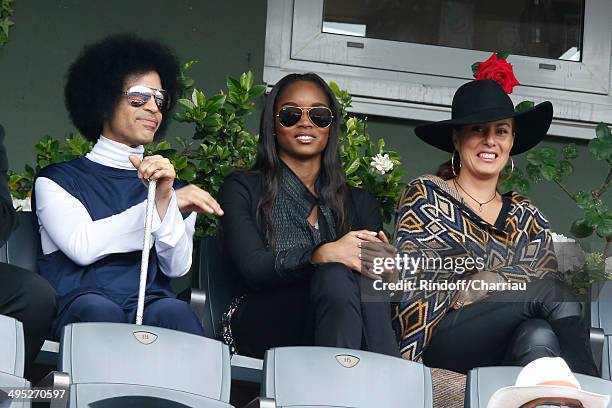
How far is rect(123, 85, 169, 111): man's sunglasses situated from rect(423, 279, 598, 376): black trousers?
1.26 metres

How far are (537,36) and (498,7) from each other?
236 mm

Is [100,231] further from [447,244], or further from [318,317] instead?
[447,244]

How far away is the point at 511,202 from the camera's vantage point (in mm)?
4855

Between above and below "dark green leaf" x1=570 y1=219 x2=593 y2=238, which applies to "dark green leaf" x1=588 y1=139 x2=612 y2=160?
above

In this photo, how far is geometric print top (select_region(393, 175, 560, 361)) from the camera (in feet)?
14.7

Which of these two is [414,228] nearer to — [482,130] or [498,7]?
[482,130]

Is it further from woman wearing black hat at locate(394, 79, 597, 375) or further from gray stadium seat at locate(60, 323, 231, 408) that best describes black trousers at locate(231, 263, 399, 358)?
gray stadium seat at locate(60, 323, 231, 408)

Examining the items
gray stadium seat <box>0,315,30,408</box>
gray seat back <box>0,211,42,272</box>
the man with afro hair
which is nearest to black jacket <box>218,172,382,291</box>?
the man with afro hair

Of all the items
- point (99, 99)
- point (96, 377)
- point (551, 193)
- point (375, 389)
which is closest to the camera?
point (96, 377)

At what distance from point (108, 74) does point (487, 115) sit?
1.35 m

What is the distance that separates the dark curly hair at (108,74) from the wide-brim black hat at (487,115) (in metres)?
0.94

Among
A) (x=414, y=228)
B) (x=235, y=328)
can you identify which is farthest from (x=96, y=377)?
(x=414, y=228)

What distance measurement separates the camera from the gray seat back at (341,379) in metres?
3.67

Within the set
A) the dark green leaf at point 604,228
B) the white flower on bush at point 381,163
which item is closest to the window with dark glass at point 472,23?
the white flower on bush at point 381,163
